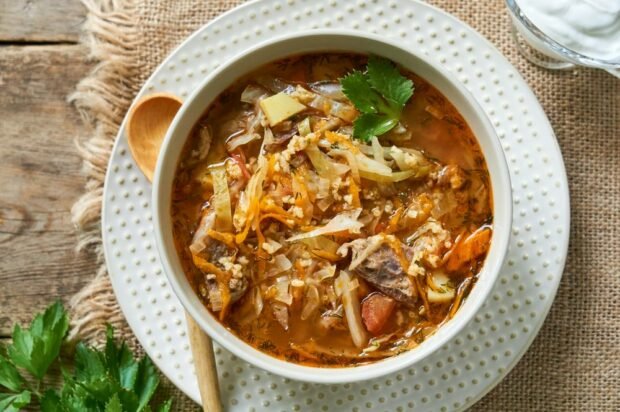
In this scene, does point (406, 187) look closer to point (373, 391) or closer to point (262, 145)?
A: point (262, 145)

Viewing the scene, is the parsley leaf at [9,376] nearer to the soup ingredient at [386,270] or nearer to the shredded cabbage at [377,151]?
the soup ingredient at [386,270]

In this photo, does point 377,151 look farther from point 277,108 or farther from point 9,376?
point 9,376

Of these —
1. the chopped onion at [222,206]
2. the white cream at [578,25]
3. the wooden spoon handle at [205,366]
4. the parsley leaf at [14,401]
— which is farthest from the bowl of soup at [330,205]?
the parsley leaf at [14,401]

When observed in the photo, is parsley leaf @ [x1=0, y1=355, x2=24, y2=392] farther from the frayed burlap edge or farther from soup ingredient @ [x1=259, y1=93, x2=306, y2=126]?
soup ingredient @ [x1=259, y1=93, x2=306, y2=126]

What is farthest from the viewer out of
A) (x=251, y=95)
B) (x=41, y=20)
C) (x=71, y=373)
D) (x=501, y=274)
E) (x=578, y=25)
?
(x=41, y=20)

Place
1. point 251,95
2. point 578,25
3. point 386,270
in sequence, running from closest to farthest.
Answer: point 386,270
point 251,95
point 578,25

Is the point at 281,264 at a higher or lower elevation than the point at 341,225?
lower

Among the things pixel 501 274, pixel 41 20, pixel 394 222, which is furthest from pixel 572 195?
pixel 41 20
